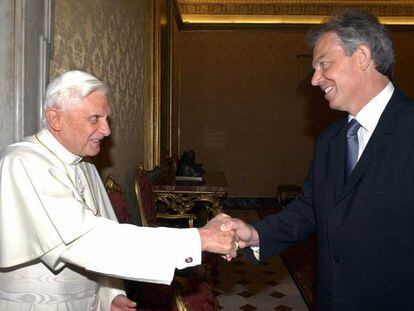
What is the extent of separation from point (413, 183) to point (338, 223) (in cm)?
33

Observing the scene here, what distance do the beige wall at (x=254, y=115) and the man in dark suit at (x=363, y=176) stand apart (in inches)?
322

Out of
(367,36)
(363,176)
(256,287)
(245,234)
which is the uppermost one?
(367,36)

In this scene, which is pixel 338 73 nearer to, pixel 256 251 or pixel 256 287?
pixel 256 251

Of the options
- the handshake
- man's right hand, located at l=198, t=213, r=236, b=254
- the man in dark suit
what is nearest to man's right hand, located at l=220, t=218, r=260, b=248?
the handshake

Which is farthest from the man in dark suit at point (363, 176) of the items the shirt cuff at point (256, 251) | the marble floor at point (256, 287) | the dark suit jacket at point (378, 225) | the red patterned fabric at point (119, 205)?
the marble floor at point (256, 287)

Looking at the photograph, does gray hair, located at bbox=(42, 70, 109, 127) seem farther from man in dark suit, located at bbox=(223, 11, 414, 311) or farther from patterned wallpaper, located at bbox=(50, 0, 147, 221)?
man in dark suit, located at bbox=(223, 11, 414, 311)

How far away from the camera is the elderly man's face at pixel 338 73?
6.01 feet

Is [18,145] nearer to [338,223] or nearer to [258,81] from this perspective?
[338,223]

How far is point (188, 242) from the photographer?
1.60 m

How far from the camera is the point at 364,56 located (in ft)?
5.92

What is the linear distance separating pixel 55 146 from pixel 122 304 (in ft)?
2.75

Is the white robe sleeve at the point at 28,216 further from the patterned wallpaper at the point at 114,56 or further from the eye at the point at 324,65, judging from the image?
the eye at the point at 324,65

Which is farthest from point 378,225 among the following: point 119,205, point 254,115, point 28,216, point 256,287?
point 254,115

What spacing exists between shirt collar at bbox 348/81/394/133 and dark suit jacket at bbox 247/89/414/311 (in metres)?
0.04
